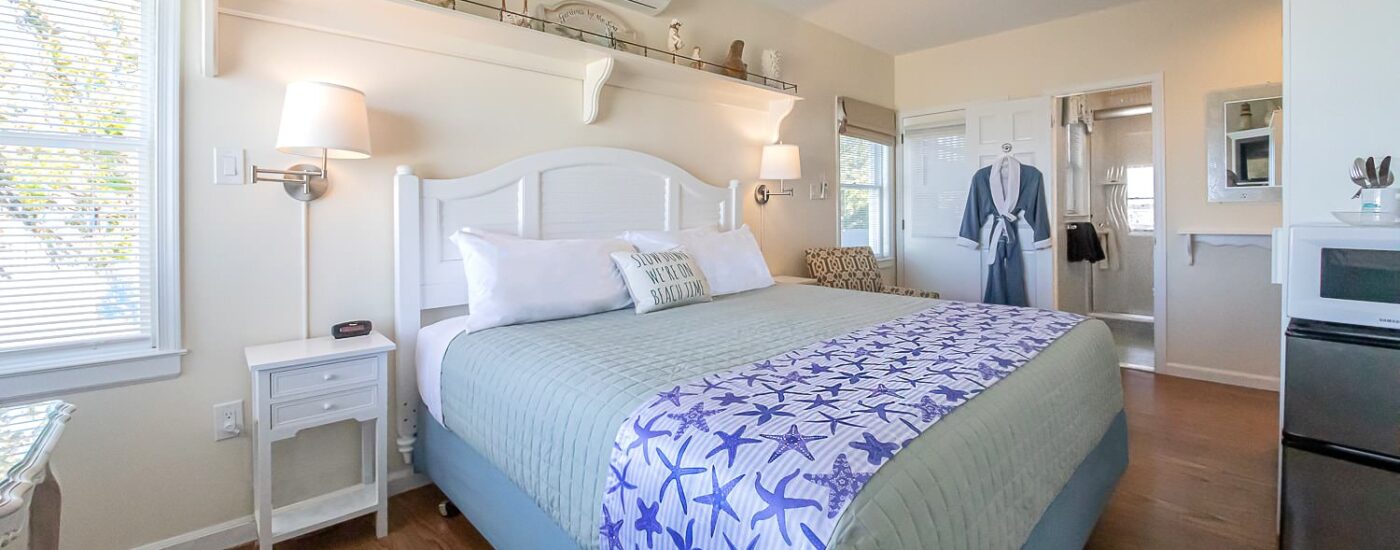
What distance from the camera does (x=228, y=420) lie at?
1928 millimetres

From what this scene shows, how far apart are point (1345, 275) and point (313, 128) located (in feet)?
9.84

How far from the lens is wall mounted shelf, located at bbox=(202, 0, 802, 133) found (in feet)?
6.32

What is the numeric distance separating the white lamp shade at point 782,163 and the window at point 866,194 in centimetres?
88

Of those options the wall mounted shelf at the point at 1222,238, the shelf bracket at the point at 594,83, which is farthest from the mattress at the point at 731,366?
the wall mounted shelf at the point at 1222,238

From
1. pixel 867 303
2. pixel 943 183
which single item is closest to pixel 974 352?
pixel 867 303

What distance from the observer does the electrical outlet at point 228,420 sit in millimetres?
1914

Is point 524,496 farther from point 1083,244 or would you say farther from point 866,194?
point 1083,244

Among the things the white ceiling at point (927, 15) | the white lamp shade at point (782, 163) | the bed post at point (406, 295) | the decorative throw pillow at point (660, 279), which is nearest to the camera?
the bed post at point (406, 295)

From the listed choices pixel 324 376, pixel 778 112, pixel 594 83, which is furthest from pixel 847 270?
pixel 324 376

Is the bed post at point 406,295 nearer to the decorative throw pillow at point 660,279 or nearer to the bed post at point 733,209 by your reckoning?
the decorative throw pillow at point 660,279

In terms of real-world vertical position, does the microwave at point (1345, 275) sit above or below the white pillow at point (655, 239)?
below

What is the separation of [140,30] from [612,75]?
1638mm

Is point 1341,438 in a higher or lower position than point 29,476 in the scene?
lower

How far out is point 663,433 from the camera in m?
1.08
